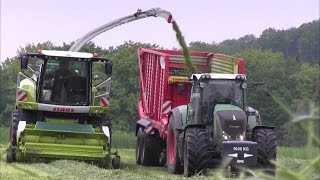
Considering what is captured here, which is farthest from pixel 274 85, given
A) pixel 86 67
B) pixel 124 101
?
pixel 86 67

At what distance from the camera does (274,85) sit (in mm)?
41812

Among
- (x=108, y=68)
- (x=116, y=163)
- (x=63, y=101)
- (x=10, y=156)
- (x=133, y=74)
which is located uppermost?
(x=133, y=74)

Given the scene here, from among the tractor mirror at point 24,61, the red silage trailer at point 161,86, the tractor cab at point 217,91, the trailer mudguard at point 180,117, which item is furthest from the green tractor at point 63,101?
the tractor cab at point 217,91

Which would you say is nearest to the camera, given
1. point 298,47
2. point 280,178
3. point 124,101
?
point 280,178

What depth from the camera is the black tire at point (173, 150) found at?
10945 mm

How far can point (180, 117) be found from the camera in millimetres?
11094

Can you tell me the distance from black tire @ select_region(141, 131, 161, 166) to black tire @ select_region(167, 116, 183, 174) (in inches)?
84.8

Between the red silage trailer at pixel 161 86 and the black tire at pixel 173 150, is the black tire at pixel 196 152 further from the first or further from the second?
the red silage trailer at pixel 161 86

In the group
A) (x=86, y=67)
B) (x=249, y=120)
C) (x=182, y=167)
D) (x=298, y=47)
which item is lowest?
(x=182, y=167)

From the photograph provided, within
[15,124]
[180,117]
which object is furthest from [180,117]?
[15,124]

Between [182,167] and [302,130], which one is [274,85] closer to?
[182,167]

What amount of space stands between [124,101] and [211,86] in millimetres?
37155

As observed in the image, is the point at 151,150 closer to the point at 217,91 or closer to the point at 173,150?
the point at 173,150

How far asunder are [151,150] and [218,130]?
408cm
